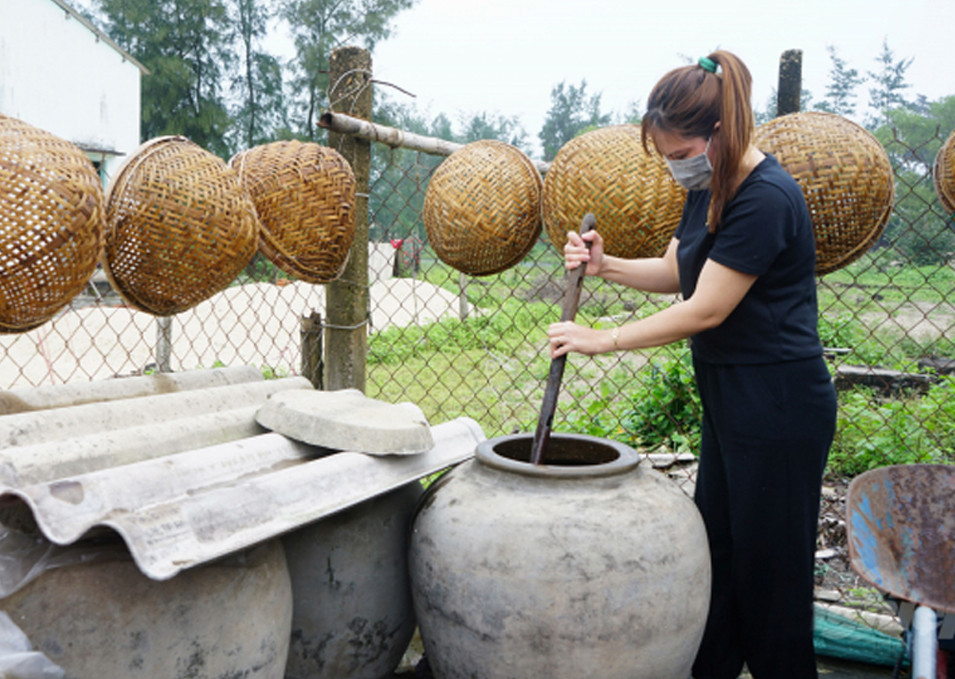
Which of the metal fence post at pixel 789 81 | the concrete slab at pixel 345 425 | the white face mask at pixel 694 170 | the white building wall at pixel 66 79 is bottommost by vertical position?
the concrete slab at pixel 345 425

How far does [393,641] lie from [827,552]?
218 centimetres

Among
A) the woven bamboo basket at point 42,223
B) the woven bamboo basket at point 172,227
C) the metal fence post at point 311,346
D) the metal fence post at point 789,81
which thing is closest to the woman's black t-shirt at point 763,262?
the metal fence post at point 789,81

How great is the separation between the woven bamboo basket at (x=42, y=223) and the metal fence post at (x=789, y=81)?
2.25 metres

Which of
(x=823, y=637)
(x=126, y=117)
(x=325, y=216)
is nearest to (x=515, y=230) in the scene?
(x=325, y=216)

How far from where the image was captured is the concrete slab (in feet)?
7.30

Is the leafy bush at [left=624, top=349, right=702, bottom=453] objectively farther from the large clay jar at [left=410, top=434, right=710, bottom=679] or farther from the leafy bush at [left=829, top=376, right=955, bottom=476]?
the large clay jar at [left=410, top=434, right=710, bottom=679]

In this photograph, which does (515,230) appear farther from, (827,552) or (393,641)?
(827,552)

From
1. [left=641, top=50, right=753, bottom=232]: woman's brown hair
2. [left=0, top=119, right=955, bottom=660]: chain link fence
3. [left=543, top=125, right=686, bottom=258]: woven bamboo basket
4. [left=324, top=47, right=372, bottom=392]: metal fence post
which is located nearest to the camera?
[left=641, top=50, right=753, bottom=232]: woman's brown hair

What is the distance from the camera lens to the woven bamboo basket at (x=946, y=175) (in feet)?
7.63

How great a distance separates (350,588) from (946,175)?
220 centimetres

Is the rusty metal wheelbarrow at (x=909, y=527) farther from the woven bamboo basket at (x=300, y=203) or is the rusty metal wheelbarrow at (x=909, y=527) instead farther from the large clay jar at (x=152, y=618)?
the woven bamboo basket at (x=300, y=203)

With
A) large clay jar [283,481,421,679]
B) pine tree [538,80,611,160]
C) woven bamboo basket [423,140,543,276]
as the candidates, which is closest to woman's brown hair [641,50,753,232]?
woven bamboo basket [423,140,543,276]

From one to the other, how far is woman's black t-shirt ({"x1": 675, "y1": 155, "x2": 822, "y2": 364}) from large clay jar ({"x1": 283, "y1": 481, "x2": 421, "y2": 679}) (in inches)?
43.7

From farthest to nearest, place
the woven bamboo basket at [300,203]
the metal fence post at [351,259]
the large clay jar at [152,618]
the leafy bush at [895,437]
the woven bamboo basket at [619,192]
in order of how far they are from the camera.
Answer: the leafy bush at [895,437] → the metal fence post at [351,259] → the woven bamboo basket at [300,203] → the woven bamboo basket at [619,192] → the large clay jar at [152,618]
